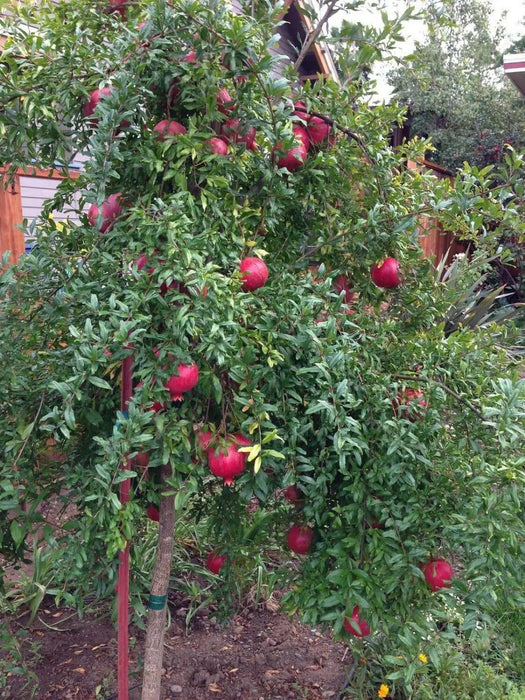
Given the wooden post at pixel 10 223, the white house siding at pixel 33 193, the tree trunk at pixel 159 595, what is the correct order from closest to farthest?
the tree trunk at pixel 159 595 < the wooden post at pixel 10 223 < the white house siding at pixel 33 193

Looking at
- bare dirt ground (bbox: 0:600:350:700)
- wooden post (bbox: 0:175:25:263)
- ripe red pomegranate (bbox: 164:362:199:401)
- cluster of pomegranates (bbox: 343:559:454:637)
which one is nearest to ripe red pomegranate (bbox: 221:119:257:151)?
ripe red pomegranate (bbox: 164:362:199:401)

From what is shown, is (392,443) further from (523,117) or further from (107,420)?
(523,117)

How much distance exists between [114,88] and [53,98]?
20 cm

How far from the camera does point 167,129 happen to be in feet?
4.87

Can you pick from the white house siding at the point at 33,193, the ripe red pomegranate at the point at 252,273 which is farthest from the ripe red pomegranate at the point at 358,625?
the white house siding at the point at 33,193

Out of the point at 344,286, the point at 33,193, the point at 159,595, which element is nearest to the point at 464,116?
the point at 33,193

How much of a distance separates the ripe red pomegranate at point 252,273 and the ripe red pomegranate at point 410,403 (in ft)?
1.46

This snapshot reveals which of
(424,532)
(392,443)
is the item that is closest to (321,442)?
(392,443)

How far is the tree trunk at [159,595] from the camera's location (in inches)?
69.7

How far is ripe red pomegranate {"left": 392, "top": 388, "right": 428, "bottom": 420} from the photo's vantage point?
1.47m

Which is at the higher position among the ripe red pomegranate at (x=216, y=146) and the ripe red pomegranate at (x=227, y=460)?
the ripe red pomegranate at (x=216, y=146)

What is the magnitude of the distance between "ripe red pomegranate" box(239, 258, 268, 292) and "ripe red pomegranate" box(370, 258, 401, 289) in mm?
413

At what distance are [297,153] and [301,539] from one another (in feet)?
3.36

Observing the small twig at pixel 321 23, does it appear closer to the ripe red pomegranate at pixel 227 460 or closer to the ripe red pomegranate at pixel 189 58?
the ripe red pomegranate at pixel 189 58
